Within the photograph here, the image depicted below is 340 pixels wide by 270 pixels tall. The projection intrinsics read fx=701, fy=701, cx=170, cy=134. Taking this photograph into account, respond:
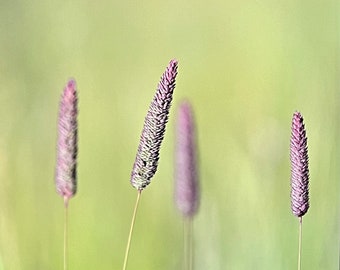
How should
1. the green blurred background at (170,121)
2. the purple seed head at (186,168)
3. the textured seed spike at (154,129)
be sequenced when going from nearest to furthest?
the textured seed spike at (154,129) < the purple seed head at (186,168) < the green blurred background at (170,121)

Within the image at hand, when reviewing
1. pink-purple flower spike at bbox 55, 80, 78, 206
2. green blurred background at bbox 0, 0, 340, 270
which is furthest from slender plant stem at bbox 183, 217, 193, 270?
pink-purple flower spike at bbox 55, 80, 78, 206

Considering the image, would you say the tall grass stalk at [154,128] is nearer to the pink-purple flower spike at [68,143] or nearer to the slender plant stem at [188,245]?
the pink-purple flower spike at [68,143]

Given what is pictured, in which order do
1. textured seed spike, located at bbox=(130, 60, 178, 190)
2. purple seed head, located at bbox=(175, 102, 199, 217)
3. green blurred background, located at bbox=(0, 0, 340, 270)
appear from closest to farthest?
textured seed spike, located at bbox=(130, 60, 178, 190) → purple seed head, located at bbox=(175, 102, 199, 217) → green blurred background, located at bbox=(0, 0, 340, 270)

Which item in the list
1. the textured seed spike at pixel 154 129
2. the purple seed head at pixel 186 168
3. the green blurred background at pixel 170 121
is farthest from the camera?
the green blurred background at pixel 170 121

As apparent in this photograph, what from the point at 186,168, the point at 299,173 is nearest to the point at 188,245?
the point at 186,168

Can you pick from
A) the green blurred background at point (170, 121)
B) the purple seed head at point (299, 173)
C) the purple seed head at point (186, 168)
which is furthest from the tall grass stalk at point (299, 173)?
the green blurred background at point (170, 121)

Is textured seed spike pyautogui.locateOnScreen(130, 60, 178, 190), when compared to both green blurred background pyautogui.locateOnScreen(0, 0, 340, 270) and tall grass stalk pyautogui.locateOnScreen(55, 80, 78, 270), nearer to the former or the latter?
tall grass stalk pyautogui.locateOnScreen(55, 80, 78, 270)

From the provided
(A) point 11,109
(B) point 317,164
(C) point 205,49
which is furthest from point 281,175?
(A) point 11,109
